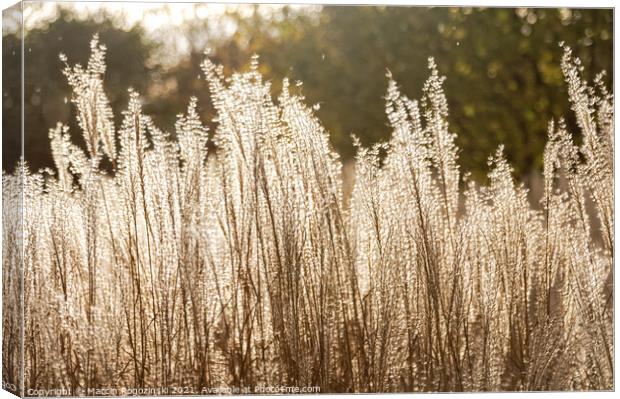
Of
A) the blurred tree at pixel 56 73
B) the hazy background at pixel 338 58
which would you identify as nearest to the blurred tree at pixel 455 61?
the hazy background at pixel 338 58

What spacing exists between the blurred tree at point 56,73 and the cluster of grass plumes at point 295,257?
0.05 metres

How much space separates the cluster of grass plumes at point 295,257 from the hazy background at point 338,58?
0.07 metres

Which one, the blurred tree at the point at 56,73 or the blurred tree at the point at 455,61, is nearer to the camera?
the blurred tree at the point at 56,73

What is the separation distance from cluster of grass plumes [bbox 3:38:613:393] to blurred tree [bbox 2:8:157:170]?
52 mm

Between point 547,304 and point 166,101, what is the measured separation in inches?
75.0

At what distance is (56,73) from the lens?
397 centimetres

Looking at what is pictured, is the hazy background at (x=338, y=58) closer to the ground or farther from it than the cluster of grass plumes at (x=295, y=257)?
farther from it

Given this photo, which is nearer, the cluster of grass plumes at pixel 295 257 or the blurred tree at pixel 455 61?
the cluster of grass plumes at pixel 295 257

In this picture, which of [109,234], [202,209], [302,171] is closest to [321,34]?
[302,171]

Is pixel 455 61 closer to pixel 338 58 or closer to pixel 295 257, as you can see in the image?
pixel 338 58

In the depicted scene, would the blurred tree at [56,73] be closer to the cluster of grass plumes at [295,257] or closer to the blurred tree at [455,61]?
the cluster of grass plumes at [295,257]

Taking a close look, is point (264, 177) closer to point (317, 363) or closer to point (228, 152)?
point (228, 152)

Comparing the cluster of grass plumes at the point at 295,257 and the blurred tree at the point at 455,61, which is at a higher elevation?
the blurred tree at the point at 455,61

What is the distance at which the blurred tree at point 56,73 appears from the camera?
3.93 m
